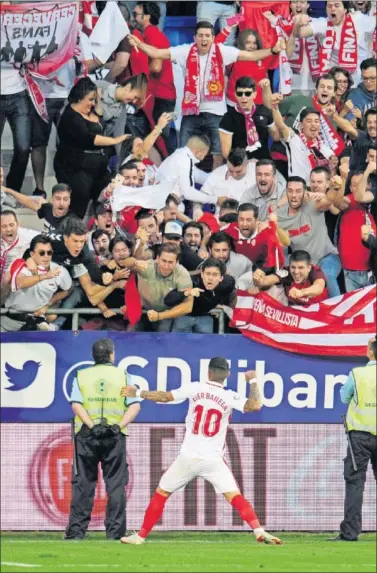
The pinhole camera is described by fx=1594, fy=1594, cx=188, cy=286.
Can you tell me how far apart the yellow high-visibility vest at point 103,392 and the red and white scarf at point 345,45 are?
5.74 metres

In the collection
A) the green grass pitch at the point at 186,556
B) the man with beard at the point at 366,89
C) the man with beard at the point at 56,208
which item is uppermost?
the man with beard at the point at 366,89

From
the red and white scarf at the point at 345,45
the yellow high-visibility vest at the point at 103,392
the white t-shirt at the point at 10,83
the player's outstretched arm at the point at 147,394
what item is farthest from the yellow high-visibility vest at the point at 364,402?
the white t-shirt at the point at 10,83

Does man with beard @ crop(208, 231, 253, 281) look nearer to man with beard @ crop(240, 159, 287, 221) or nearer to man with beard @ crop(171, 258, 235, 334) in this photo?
man with beard @ crop(171, 258, 235, 334)

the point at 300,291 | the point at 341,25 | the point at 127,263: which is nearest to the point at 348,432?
the point at 300,291

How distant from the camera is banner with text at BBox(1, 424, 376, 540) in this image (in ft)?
53.5

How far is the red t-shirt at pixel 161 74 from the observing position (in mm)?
18719

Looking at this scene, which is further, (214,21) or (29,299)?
(214,21)

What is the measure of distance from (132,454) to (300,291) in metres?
2.40

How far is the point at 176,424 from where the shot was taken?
645 inches

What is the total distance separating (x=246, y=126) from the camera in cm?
1816

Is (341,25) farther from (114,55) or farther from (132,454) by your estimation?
(132,454)

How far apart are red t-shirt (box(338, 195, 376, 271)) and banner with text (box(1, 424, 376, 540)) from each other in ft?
5.85

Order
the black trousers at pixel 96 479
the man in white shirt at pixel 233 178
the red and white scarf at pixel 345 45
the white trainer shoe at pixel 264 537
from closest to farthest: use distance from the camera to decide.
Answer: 1. the white trainer shoe at pixel 264 537
2. the black trousers at pixel 96 479
3. the man in white shirt at pixel 233 178
4. the red and white scarf at pixel 345 45

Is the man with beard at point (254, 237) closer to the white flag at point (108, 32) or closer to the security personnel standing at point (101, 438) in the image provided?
the security personnel standing at point (101, 438)
